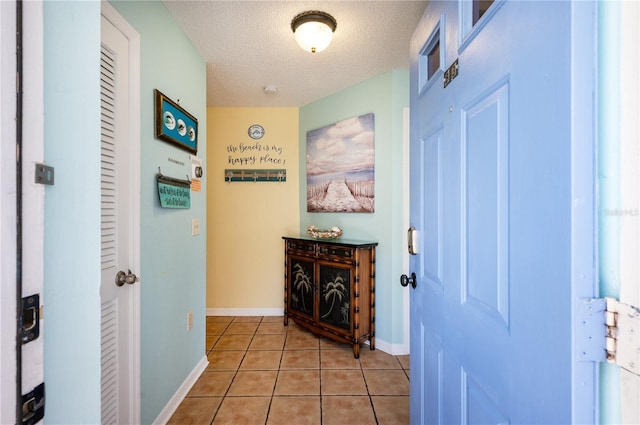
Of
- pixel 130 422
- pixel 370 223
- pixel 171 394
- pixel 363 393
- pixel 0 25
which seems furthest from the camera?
pixel 370 223

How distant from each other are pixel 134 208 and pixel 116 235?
0.17 metres

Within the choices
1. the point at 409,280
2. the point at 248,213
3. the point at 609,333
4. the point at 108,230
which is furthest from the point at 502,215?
the point at 248,213

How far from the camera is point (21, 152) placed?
42 cm

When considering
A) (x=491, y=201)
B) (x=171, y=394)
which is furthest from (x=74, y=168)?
(x=171, y=394)

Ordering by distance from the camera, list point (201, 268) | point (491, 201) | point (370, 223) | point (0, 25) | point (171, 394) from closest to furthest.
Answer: point (0, 25)
point (491, 201)
point (171, 394)
point (201, 268)
point (370, 223)

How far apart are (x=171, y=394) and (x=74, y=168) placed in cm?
173

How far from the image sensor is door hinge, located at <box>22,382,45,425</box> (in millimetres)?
419

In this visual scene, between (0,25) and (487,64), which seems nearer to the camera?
(0,25)

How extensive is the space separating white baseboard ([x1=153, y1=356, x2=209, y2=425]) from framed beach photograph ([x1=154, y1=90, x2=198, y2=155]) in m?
1.59

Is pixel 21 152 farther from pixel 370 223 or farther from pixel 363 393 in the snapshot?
pixel 370 223

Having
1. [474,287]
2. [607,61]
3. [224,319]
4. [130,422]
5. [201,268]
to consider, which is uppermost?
[607,61]

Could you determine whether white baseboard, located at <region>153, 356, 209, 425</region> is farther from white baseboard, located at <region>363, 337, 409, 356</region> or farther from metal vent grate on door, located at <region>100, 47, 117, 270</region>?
white baseboard, located at <region>363, 337, 409, 356</region>

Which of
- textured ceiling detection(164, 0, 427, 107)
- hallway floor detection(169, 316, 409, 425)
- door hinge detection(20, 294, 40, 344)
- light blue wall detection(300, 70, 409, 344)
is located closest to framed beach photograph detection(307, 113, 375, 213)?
light blue wall detection(300, 70, 409, 344)

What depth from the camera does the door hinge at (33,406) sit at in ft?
1.38
